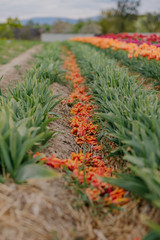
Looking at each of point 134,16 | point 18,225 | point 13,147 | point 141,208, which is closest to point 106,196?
point 141,208

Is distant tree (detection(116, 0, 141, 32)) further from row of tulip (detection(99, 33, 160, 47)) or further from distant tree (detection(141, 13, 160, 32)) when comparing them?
row of tulip (detection(99, 33, 160, 47))

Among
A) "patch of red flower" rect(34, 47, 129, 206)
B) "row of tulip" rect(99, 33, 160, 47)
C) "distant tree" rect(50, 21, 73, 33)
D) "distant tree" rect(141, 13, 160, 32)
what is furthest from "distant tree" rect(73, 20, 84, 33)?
"patch of red flower" rect(34, 47, 129, 206)

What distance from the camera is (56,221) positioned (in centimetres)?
138

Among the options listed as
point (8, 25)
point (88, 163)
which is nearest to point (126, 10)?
point (8, 25)

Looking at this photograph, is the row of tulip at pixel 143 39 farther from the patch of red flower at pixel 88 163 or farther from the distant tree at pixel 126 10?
the distant tree at pixel 126 10

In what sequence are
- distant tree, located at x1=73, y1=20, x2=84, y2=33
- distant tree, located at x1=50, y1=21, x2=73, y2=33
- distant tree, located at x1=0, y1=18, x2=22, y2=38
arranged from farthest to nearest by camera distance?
distant tree, located at x1=73, y1=20, x2=84, y2=33 < distant tree, located at x1=50, y1=21, x2=73, y2=33 < distant tree, located at x1=0, y1=18, x2=22, y2=38

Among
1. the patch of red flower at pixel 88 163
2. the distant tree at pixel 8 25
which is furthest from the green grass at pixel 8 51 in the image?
the distant tree at pixel 8 25

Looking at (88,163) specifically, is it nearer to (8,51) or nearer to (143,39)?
(143,39)

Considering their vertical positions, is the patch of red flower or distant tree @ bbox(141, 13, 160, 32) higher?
distant tree @ bbox(141, 13, 160, 32)

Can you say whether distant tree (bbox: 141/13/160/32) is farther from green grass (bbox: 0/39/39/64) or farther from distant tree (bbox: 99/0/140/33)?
green grass (bbox: 0/39/39/64)

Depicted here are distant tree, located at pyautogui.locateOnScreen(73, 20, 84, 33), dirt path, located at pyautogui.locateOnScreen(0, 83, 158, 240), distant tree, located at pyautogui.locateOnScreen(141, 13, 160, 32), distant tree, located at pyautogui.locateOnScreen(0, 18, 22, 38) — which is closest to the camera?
dirt path, located at pyautogui.locateOnScreen(0, 83, 158, 240)

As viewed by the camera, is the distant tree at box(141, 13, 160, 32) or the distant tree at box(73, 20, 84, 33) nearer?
the distant tree at box(141, 13, 160, 32)

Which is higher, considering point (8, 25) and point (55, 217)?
point (8, 25)

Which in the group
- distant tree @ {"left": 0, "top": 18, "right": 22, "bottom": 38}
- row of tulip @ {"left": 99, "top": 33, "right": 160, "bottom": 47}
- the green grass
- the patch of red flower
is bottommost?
the patch of red flower
